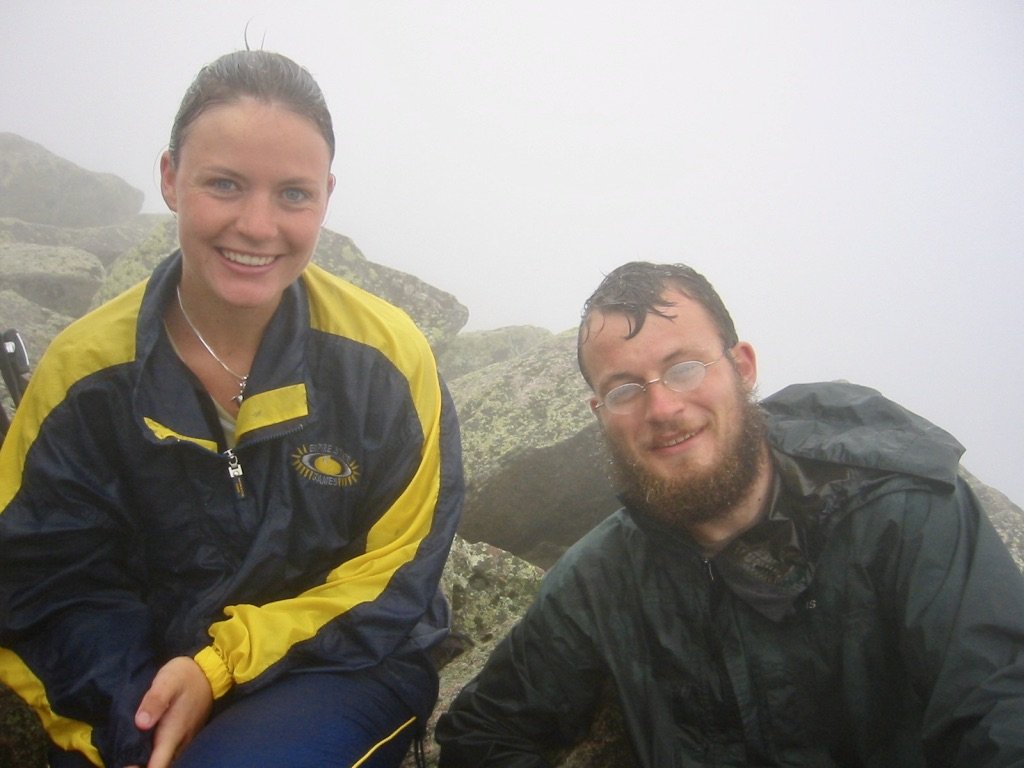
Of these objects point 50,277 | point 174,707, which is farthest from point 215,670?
point 50,277

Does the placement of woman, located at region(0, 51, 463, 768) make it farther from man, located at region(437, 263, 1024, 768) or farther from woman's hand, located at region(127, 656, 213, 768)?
man, located at region(437, 263, 1024, 768)

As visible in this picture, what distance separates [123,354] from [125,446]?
471 mm

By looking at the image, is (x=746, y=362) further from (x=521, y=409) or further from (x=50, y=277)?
(x=50, y=277)

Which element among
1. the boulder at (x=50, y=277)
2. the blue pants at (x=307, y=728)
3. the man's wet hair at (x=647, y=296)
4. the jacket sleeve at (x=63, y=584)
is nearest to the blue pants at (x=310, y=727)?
the blue pants at (x=307, y=728)

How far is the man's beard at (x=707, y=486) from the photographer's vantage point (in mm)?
3830

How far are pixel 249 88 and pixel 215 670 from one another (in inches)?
113

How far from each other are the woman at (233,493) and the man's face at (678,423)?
39.9 inches

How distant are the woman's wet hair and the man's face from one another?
6.76ft

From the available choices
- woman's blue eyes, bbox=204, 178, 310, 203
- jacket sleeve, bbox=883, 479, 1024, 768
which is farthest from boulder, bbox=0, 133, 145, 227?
jacket sleeve, bbox=883, 479, 1024, 768

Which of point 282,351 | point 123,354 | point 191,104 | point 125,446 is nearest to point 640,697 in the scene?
point 282,351

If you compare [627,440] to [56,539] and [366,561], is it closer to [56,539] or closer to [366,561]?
[366,561]

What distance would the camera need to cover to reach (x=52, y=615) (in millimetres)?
3408

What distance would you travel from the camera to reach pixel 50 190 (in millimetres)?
29734

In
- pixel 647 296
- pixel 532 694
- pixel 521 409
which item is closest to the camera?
pixel 532 694
